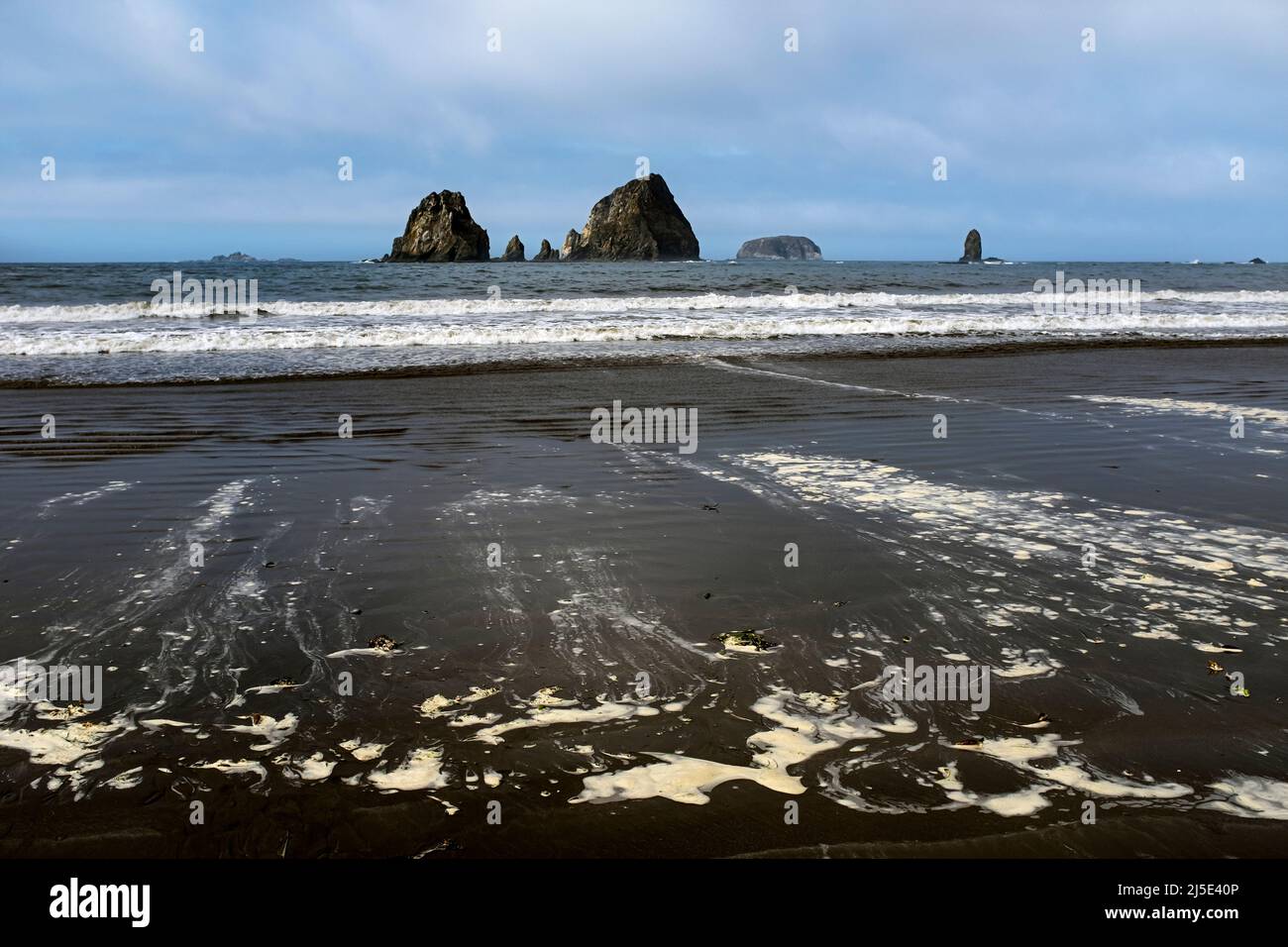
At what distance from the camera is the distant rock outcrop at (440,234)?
102 metres

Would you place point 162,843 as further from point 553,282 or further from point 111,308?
point 553,282

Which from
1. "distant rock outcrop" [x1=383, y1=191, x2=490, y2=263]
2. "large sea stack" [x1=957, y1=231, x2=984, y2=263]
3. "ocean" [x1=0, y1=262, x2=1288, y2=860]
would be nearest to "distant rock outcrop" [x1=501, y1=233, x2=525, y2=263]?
"distant rock outcrop" [x1=383, y1=191, x2=490, y2=263]

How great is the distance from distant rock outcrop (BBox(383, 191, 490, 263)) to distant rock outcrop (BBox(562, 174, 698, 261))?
19.7m

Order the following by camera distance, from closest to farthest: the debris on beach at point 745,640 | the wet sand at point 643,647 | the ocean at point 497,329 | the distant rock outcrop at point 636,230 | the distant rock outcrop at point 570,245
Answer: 1. the wet sand at point 643,647
2. the debris on beach at point 745,640
3. the ocean at point 497,329
4. the distant rock outcrop at point 636,230
5. the distant rock outcrop at point 570,245

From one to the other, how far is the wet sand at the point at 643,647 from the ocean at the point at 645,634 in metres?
0.02

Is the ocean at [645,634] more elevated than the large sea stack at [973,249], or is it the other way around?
the large sea stack at [973,249]

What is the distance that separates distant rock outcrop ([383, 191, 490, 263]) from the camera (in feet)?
334

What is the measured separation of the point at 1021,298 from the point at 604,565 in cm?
3342

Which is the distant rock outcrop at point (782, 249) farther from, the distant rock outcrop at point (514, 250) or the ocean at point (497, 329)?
the ocean at point (497, 329)

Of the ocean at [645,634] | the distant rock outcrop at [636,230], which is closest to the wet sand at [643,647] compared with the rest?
the ocean at [645,634]

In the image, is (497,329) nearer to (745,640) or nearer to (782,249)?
(745,640)

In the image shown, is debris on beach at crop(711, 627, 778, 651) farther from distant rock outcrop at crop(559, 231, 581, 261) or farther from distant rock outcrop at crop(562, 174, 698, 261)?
distant rock outcrop at crop(559, 231, 581, 261)
